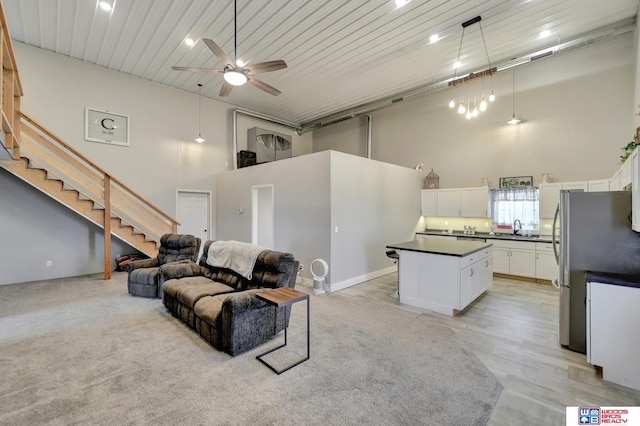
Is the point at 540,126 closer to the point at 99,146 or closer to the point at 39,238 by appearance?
the point at 99,146

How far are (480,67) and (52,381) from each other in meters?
8.21

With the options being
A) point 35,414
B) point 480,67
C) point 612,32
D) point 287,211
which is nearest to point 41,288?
point 35,414

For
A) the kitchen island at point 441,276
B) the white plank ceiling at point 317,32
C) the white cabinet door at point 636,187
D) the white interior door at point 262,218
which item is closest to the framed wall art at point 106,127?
the white plank ceiling at point 317,32

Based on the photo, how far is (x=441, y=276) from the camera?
13.0ft

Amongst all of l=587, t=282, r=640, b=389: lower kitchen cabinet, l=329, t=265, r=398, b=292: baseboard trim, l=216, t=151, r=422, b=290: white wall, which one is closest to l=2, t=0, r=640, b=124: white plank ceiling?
l=216, t=151, r=422, b=290: white wall

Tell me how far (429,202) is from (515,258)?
2.35m

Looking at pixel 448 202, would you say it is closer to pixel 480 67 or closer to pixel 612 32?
pixel 480 67

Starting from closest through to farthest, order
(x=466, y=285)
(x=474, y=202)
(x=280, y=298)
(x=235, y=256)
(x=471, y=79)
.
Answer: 1. (x=280, y=298)
2. (x=235, y=256)
3. (x=466, y=285)
4. (x=471, y=79)
5. (x=474, y=202)

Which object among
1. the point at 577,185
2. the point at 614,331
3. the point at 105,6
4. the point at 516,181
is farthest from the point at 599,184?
the point at 105,6

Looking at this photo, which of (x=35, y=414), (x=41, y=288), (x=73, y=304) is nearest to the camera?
(x=35, y=414)

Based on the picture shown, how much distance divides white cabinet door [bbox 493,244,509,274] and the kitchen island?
1.76 metres

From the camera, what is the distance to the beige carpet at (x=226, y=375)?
2.00 meters

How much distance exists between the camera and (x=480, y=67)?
602 cm

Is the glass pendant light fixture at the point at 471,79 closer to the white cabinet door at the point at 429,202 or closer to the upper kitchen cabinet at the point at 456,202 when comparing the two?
the upper kitchen cabinet at the point at 456,202
